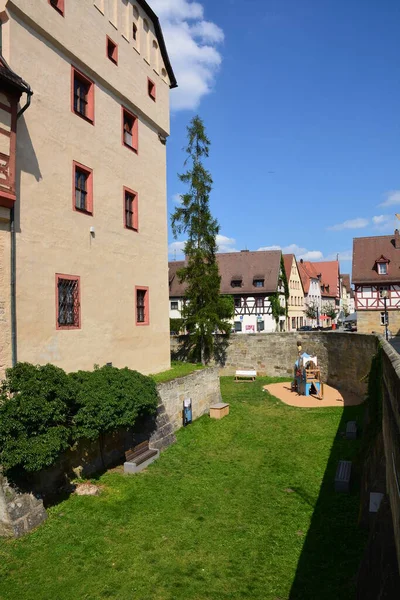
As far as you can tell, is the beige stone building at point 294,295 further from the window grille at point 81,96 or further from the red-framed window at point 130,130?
the window grille at point 81,96

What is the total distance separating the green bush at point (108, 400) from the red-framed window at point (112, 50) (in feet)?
33.3

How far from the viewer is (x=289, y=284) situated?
50.8 m

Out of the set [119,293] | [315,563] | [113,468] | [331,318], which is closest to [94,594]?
[315,563]

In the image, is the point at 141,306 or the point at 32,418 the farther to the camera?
the point at 141,306

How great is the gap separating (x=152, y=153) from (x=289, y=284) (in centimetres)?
3554

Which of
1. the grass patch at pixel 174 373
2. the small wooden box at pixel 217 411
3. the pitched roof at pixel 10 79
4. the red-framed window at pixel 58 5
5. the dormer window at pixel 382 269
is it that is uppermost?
the red-framed window at pixel 58 5

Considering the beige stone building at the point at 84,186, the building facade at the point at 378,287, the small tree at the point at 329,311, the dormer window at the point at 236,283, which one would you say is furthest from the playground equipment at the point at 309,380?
the small tree at the point at 329,311

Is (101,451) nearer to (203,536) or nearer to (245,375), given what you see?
(203,536)

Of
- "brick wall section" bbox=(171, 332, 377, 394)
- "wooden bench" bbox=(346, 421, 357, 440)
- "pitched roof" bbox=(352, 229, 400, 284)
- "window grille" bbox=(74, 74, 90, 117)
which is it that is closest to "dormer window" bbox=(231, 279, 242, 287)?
"pitched roof" bbox=(352, 229, 400, 284)

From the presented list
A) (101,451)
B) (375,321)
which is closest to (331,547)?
(101,451)

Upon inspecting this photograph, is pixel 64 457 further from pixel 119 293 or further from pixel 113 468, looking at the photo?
pixel 119 293

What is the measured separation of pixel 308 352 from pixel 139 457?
1652cm

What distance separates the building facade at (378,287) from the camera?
37312mm

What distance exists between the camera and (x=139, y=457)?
39.9 feet
